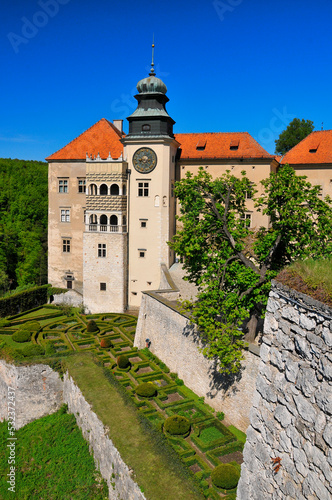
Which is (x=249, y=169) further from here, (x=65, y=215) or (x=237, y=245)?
(x=65, y=215)

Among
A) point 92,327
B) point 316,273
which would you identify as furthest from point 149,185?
point 316,273

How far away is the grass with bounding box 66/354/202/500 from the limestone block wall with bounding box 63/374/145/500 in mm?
235

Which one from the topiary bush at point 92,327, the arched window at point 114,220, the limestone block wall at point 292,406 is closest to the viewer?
the limestone block wall at point 292,406

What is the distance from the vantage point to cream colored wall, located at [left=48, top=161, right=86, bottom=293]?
1297 inches

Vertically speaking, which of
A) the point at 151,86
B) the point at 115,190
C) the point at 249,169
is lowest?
the point at 115,190

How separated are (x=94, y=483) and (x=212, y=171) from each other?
78.4 feet

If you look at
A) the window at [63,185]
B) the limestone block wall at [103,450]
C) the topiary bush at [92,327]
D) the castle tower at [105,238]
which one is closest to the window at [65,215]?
the window at [63,185]

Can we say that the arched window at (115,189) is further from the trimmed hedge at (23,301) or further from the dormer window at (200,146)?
the trimmed hedge at (23,301)

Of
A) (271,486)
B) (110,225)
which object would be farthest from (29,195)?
(271,486)

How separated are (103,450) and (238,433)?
551 centimetres

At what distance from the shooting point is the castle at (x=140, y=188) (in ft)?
95.5

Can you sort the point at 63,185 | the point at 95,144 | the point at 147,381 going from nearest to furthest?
the point at 147,381
the point at 95,144
the point at 63,185

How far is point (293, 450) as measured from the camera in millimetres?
5332

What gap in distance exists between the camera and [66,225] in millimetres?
33688
